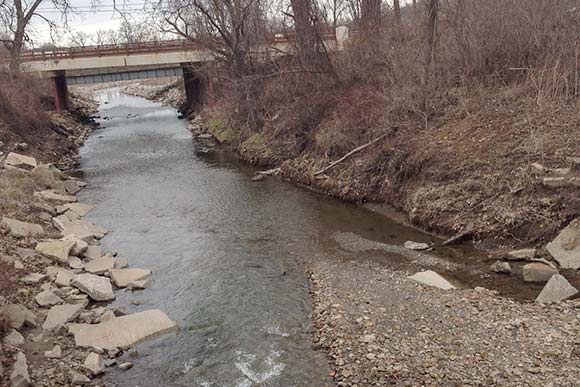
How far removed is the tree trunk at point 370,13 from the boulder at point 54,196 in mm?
13651

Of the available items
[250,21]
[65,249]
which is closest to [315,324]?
[65,249]

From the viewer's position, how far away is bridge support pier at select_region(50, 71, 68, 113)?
1384 inches

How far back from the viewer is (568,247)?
9344mm

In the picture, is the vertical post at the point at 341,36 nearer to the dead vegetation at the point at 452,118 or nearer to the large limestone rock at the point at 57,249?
the dead vegetation at the point at 452,118

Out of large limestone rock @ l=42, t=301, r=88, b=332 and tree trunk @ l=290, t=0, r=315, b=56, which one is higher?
tree trunk @ l=290, t=0, r=315, b=56

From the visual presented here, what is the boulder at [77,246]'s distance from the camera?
11.5m

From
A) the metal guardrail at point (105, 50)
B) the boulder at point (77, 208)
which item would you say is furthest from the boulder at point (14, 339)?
the metal guardrail at point (105, 50)

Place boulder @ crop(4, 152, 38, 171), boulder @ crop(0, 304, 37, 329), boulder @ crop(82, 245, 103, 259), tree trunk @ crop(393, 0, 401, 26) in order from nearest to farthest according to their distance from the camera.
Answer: boulder @ crop(0, 304, 37, 329)
boulder @ crop(82, 245, 103, 259)
boulder @ crop(4, 152, 38, 171)
tree trunk @ crop(393, 0, 401, 26)

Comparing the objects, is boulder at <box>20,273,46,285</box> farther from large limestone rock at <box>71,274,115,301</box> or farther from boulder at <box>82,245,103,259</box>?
boulder at <box>82,245,103,259</box>

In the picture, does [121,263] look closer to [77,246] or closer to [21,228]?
[77,246]

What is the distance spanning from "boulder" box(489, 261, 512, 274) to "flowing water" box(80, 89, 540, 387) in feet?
7.57

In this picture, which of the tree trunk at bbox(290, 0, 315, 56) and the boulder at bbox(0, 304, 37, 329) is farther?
the tree trunk at bbox(290, 0, 315, 56)

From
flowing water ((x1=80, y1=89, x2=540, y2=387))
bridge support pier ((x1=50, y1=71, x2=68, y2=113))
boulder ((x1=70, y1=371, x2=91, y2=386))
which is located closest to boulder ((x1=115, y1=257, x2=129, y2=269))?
flowing water ((x1=80, y1=89, x2=540, y2=387))

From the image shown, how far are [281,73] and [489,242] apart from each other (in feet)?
44.2
